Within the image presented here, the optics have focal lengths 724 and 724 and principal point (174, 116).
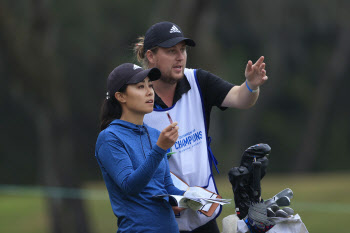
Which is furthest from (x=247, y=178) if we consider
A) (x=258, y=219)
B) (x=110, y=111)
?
(x=110, y=111)

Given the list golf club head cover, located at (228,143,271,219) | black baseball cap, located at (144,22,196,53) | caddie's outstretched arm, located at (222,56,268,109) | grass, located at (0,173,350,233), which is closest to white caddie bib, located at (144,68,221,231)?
caddie's outstretched arm, located at (222,56,268,109)

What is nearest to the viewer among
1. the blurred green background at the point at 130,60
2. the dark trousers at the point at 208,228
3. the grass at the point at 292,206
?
the dark trousers at the point at 208,228

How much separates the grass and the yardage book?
7.13 m

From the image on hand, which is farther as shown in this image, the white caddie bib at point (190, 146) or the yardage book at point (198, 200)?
the white caddie bib at point (190, 146)

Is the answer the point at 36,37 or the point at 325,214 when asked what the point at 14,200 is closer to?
the point at 36,37

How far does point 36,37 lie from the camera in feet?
43.0

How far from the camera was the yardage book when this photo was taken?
373 centimetres

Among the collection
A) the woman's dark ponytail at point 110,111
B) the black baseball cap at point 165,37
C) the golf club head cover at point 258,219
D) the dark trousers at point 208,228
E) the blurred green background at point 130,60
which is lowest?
the blurred green background at point 130,60

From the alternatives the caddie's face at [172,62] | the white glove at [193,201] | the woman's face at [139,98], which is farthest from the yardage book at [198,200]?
the caddie's face at [172,62]

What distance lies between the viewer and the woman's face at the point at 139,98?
381 centimetres

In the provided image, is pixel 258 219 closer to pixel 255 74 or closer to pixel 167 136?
pixel 167 136

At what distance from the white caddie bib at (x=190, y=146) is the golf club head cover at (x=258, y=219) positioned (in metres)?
0.50

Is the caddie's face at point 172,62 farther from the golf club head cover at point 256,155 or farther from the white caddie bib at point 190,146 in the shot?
the golf club head cover at point 256,155

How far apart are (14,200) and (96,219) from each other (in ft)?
8.40
